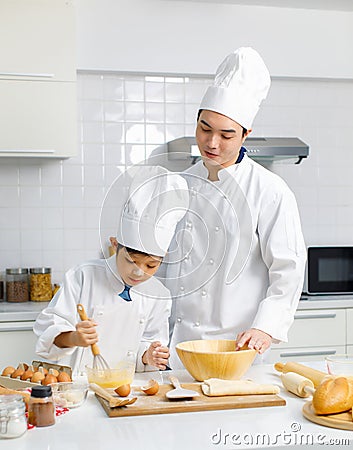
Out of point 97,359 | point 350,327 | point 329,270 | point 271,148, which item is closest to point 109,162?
point 271,148

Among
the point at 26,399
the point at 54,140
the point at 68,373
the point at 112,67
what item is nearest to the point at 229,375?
the point at 68,373

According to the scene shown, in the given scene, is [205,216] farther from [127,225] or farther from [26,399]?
[26,399]

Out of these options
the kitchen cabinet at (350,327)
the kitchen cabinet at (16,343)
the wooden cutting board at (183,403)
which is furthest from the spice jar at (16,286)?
the wooden cutting board at (183,403)

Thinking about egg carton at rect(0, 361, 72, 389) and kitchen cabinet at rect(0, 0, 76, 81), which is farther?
kitchen cabinet at rect(0, 0, 76, 81)

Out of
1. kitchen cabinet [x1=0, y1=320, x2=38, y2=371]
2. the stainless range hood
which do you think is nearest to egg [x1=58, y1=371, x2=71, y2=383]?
kitchen cabinet [x1=0, y1=320, x2=38, y2=371]

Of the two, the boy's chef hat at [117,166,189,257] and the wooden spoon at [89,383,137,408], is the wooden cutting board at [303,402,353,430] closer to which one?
the wooden spoon at [89,383,137,408]

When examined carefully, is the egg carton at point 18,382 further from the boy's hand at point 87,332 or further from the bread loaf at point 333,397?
the bread loaf at point 333,397

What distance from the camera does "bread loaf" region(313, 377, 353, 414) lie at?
1.46 m

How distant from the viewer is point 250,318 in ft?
7.05

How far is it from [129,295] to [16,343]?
128cm

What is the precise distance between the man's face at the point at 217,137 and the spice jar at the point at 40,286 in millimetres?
1685

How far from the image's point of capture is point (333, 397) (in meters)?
1.47

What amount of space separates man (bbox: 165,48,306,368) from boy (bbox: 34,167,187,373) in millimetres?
102

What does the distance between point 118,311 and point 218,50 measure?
7.11 ft
